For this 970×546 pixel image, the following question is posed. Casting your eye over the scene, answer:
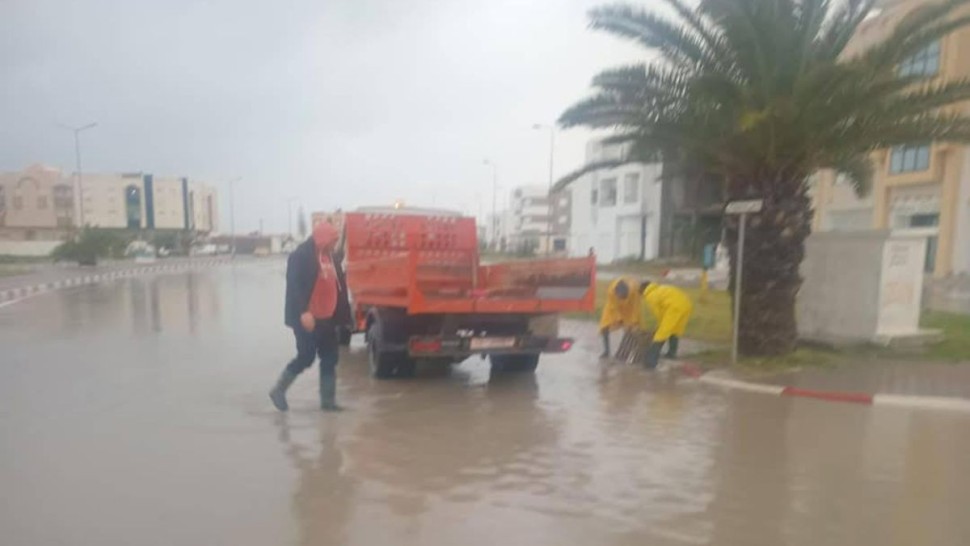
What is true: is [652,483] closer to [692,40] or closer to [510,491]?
[510,491]

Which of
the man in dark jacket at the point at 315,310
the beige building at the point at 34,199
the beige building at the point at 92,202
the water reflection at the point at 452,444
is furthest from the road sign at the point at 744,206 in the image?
the beige building at the point at 34,199

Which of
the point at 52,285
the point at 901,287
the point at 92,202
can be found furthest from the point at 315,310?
the point at 92,202

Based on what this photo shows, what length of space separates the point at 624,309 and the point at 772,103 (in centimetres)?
371

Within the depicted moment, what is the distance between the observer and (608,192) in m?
57.1

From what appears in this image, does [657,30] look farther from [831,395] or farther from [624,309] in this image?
[831,395]

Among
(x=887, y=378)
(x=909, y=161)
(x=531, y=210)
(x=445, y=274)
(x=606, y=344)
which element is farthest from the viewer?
(x=531, y=210)

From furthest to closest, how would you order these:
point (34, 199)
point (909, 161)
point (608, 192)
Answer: point (34, 199), point (608, 192), point (909, 161)

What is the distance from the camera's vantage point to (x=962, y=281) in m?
26.6

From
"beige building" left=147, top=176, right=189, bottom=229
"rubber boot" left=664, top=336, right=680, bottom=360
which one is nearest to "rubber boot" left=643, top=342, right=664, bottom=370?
"rubber boot" left=664, top=336, right=680, bottom=360

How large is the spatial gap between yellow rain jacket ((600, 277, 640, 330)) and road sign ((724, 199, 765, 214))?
6.35 ft

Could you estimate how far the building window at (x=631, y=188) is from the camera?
171 ft

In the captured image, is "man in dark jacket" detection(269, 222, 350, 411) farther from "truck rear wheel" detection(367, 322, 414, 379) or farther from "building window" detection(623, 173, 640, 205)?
"building window" detection(623, 173, 640, 205)

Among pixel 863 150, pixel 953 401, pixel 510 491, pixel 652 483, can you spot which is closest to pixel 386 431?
pixel 510 491

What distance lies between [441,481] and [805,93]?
7205 millimetres
